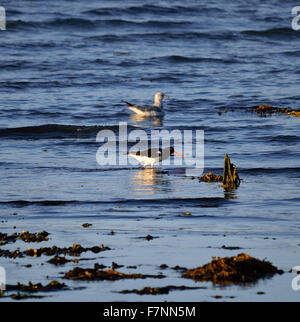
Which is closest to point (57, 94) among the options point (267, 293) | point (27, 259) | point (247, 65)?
point (247, 65)

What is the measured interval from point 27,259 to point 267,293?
253cm

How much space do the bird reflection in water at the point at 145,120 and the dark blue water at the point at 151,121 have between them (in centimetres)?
9

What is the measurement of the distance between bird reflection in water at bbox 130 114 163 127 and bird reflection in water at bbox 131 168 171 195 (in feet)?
18.4

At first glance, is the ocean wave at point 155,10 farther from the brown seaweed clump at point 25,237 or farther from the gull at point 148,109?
the brown seaweed clump at point 25,237

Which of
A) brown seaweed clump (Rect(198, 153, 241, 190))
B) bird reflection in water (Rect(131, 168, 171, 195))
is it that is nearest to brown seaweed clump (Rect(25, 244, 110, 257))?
bird reflection in water (Rect(131, 168, 171, 195))

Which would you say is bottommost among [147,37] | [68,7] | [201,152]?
[201,152]

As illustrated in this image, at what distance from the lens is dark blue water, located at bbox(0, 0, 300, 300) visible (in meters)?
9.12

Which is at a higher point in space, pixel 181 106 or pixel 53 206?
pixel 181 106

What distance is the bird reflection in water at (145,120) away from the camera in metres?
19.1

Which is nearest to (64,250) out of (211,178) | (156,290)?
(156,290)

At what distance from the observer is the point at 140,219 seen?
9.41m

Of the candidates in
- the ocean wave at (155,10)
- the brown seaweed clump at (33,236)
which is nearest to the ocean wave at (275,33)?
the ocean wave at (155,10)

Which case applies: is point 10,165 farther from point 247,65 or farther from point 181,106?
point 247,65

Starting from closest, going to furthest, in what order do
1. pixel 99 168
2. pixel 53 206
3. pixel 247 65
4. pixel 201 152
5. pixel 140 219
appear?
1. pixel 140 219
2. pixel 53 206
3. pixel 99 168
4. pixel 201 152
5. pixel 247 65
